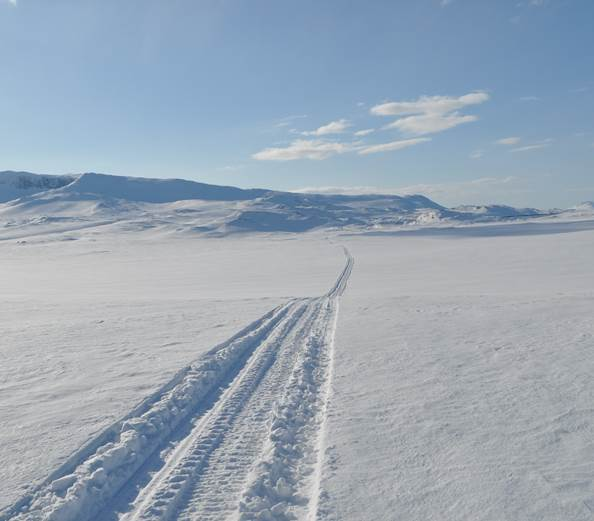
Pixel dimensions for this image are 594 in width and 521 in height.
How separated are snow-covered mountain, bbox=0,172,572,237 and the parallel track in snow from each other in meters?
63.7

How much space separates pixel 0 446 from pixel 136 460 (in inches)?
62.2

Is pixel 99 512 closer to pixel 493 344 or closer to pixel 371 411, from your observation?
pixel 371 411

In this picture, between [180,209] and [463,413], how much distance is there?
12016cm

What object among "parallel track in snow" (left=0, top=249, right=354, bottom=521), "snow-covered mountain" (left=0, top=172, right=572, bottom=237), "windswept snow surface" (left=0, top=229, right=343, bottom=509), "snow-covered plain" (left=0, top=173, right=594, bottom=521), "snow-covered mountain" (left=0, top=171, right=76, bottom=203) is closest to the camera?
"parallel track in snow" (left=0, top=249, right=354, bottom=521)

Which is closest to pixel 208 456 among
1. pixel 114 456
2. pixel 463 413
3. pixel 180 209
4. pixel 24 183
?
pixel 114 456

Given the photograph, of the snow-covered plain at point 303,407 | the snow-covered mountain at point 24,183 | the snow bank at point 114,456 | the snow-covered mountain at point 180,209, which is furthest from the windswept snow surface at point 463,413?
the snow-covered mountain at point 24,183

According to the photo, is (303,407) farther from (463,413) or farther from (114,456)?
(114,456)

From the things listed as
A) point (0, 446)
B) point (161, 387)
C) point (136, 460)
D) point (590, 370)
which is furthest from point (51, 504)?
point (590, 370)

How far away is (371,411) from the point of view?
6090 mm

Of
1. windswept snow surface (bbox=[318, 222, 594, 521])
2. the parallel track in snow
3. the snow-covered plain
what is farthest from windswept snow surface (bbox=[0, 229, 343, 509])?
windswept snow surface (bbox=[318, 222, 594, 521])

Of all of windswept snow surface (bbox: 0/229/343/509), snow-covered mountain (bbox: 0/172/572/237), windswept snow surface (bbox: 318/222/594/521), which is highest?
snow-covered mountain (bbox: 0/172/572/237)

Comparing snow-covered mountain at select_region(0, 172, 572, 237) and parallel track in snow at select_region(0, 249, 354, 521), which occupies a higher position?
snow-covered mountain at select_region(0, 172, 572, 237)

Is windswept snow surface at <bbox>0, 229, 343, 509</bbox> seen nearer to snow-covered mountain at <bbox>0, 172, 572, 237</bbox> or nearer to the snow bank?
the snow bank

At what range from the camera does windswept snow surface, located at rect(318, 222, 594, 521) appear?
4.19 meters
